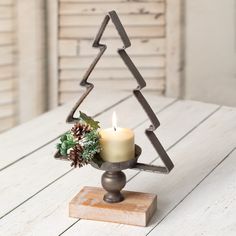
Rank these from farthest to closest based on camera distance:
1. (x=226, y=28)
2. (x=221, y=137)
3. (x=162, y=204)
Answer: (x=226, y=28)
(x=221, y=137)
(x=162, y=204)

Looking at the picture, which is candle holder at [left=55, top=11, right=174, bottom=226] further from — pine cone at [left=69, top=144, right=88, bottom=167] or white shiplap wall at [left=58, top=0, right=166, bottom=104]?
white shiplap wall at [left=58, top=0, right=166, bottom=104]

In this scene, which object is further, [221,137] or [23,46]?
[23,46]

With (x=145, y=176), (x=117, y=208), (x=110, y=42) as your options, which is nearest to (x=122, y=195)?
(x=117, y=208)

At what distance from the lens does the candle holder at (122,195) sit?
108 cm

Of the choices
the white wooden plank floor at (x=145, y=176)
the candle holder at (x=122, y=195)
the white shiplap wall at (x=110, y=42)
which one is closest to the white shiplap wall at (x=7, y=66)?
the white shiplap wall at (x=110, y=42)

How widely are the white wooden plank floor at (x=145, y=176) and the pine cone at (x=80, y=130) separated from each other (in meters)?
0.14

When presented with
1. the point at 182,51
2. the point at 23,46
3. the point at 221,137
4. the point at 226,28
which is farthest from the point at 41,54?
the point at 221,137

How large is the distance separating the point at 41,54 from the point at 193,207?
134 cm

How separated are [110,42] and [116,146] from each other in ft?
4.31

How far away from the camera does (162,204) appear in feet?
3.84

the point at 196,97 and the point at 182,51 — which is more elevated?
the point at 182,51

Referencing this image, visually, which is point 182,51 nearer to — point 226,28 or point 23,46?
point 226,28

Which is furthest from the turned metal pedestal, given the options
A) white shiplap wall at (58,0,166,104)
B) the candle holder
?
white shiplap wall at (58,0,166,104)

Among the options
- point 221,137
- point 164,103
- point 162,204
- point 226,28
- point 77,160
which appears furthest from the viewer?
point 226,28
